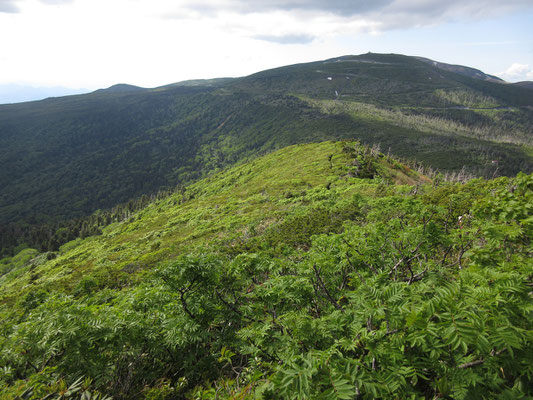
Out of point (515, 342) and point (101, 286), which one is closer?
point (515, 342)

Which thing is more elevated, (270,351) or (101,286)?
(270,351)

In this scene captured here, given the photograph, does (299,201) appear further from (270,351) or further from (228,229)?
(270,351)

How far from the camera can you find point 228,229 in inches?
1559

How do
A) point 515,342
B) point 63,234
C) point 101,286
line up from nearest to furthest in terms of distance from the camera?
point 515,342 → point 101,286 → point 63,234

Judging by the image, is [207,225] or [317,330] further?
[207,225]

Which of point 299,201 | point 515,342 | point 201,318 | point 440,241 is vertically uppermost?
point 515,342

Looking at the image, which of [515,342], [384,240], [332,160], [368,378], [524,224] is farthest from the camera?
[332,160]

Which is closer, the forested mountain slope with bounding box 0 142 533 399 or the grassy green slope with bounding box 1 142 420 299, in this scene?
the forested mountain slope with bounding box 0 142 533 399

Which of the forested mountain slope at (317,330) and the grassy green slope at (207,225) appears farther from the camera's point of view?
the grassy green slope at (207,225)

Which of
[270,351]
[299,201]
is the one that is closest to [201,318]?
[270,351]

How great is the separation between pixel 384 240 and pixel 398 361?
206 inches

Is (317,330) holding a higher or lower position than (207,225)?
higher

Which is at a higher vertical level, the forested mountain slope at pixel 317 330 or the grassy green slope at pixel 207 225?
the forested mountain slope at pixel 317 330

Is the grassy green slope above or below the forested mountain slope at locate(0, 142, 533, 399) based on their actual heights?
below
